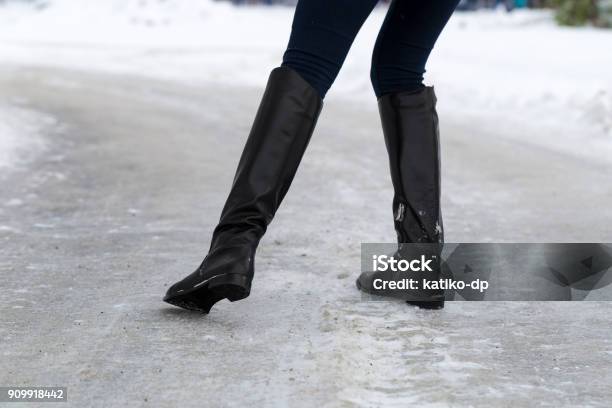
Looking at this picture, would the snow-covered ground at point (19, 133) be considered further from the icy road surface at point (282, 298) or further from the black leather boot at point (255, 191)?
the black leather boot at point (255, 191)

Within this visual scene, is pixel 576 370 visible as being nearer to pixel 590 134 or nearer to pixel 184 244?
pixel 184 244

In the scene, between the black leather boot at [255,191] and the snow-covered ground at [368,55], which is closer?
the black leather boot at [255,191]

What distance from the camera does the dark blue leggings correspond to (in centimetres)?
232

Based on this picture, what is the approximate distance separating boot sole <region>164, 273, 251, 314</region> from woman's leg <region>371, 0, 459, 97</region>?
672mm

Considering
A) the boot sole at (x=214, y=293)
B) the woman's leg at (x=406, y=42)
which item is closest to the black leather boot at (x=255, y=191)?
the boot sole at (x=214, y=293)

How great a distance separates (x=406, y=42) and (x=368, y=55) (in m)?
8.12

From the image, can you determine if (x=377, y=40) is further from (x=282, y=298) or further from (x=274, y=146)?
(x=282, y=298)

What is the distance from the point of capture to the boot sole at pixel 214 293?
2.27m

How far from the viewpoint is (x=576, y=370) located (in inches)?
81.0

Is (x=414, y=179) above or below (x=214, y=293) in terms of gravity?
above

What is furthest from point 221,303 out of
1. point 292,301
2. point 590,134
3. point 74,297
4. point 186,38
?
point 186,38

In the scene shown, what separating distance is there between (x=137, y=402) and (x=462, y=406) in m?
0.57

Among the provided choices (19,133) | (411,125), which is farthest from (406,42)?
(19,133)

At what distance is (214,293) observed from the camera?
231 cm
